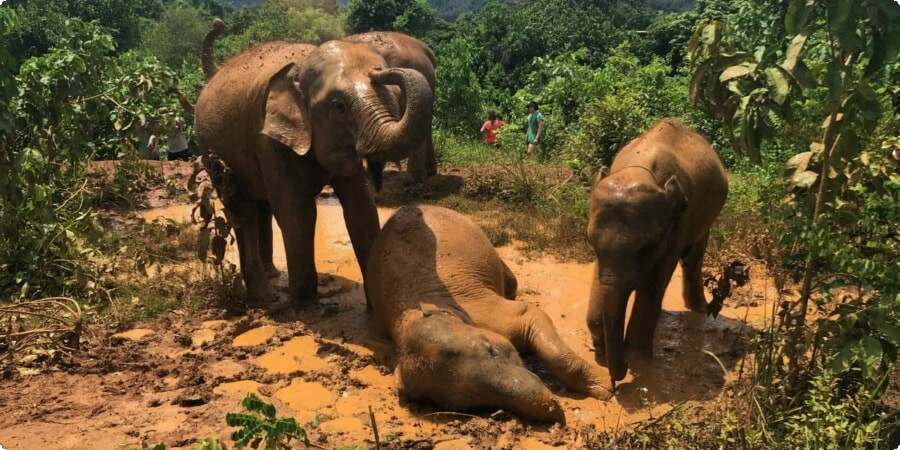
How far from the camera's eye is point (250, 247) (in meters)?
7.59

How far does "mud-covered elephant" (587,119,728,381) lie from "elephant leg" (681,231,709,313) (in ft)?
0.52

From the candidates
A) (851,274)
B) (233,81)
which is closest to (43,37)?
(233,81)

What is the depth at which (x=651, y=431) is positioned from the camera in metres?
4.55

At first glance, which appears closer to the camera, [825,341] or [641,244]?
[825,341]

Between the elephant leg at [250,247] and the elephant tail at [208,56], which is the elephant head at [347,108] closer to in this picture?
the elephant leg at [250,247]

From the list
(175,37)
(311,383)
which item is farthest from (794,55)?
(175,37)

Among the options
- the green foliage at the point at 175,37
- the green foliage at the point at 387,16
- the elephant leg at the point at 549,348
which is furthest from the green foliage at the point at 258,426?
the green foliage at the point at 387,16

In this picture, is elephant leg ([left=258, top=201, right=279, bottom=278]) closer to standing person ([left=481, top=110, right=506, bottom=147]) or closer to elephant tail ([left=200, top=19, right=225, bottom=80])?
elephant tail ([left=200, top=19, right=225, bottom=80])

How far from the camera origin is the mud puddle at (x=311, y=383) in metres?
4.73

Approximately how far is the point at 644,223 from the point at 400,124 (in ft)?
6.00

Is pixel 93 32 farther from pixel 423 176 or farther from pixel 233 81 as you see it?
pixel 423 176

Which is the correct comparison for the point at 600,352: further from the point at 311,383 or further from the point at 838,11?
the point at 838,11

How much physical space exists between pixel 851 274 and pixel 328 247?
644 centimetres

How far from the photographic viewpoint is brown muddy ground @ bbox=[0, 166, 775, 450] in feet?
15.5
